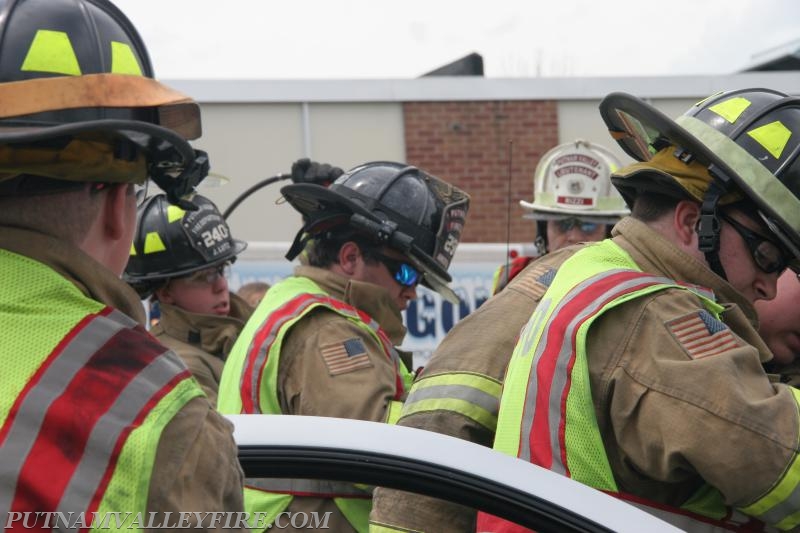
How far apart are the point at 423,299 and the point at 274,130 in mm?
4435

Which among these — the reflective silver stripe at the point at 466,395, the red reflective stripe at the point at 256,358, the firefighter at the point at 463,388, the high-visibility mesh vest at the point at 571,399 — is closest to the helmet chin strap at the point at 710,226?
the high-visibility mesh vest at the point at 571,399

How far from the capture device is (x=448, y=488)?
7.98 feet

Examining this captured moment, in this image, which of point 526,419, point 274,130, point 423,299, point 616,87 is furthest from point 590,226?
point 616,87

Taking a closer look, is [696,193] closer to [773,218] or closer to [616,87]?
[773,218]

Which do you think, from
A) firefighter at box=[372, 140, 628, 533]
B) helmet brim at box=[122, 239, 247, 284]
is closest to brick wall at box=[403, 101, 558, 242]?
helmet brim at box=[122, 239, 247, 284]

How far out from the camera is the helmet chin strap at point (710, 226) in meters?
2.90

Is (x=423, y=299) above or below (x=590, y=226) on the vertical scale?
→ below

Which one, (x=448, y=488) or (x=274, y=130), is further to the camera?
(x=274, y=130)

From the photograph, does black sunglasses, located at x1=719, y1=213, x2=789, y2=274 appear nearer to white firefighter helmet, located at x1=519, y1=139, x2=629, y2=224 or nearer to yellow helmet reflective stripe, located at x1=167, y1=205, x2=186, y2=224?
white firefighter helmet, located at x1=519, y1=139, x2=629, y2=224

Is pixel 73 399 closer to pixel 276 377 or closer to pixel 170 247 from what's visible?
pixel 276 377

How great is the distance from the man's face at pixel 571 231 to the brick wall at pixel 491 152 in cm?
801

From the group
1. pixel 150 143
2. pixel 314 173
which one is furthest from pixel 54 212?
pixel 314 173

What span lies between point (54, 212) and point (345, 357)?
2.04m

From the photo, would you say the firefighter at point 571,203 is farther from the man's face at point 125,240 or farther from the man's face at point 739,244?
the man's face at point 125,240
